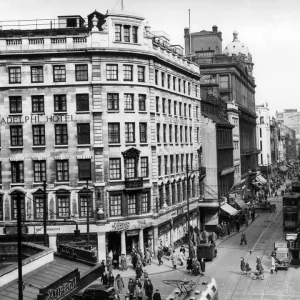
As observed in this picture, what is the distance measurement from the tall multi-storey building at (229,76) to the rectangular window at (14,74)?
170ft

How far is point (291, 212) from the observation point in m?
65.7

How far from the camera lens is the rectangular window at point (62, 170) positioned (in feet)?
165

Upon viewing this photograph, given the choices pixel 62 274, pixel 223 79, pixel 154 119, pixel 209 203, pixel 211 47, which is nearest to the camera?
pixel 62 274

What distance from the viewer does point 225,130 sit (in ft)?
271

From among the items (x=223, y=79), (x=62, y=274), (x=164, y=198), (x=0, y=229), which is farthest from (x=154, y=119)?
(x=223, y=79)

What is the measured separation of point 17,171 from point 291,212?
32.0m

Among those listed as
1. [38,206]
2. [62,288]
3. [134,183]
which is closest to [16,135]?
[38,206]

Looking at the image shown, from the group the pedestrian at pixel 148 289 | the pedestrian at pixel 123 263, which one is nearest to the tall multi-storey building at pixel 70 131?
the pedestrian at pixel 123 263

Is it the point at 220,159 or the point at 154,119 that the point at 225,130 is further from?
the point at 154,119

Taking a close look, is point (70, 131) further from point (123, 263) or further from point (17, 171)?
point (123, 263)

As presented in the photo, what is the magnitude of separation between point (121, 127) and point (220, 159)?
29999 mm

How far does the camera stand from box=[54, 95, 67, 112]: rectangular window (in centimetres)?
5022

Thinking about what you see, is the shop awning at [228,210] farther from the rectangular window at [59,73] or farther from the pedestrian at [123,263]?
the rectangular window at [59,73]

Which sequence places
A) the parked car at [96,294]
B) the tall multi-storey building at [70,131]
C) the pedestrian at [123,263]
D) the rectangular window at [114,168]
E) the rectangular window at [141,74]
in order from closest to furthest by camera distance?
the parked car at [96,294]
the pedestrian at [123,263]
the tall multi-storey building at [70,131]
the rectangular window at [114,168]
the rectangular window at [141,74]
